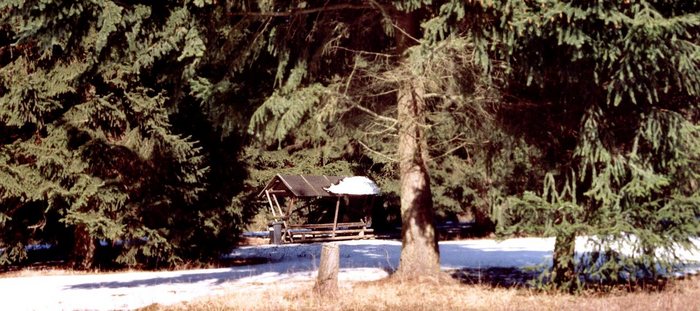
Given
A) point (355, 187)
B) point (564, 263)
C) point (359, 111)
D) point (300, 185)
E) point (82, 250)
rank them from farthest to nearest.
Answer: point (355, 187), point (300, 185), point (82, 250), point (359, 111), point (564, 263)

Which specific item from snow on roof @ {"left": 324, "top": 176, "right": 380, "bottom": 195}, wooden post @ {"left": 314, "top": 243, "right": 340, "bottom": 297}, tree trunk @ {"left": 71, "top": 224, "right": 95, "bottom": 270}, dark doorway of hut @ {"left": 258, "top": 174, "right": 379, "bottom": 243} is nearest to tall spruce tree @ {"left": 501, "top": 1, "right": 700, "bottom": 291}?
wooden post @ {"left": 314, "top": 243, "right": 340, "bottom": 297}

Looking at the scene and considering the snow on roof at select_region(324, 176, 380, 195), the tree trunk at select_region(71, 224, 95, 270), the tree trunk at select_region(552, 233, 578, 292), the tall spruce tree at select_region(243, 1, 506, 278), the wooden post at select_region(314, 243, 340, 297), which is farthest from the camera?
the snow on roof at select_region(324, 176, 380, 195)

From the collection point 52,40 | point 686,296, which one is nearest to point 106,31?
point 52,40

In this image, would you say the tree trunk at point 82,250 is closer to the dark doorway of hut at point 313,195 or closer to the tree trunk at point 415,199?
the dark doorway of hut at point 313,195

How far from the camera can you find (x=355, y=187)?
28609mm

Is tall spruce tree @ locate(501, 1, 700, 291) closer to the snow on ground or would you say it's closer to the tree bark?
the snow on ground

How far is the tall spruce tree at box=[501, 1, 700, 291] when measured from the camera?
28.1 ft

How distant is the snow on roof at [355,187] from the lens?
92.9ft

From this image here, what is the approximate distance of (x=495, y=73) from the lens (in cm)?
1144

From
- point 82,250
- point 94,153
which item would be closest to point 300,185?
point 82,250

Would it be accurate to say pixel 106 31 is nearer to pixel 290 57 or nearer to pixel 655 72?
pixel 290 57

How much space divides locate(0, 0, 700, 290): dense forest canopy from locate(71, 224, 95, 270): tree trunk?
0.06m

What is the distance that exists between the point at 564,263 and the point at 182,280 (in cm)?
856

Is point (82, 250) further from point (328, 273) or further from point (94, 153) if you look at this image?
point (328, 273)
